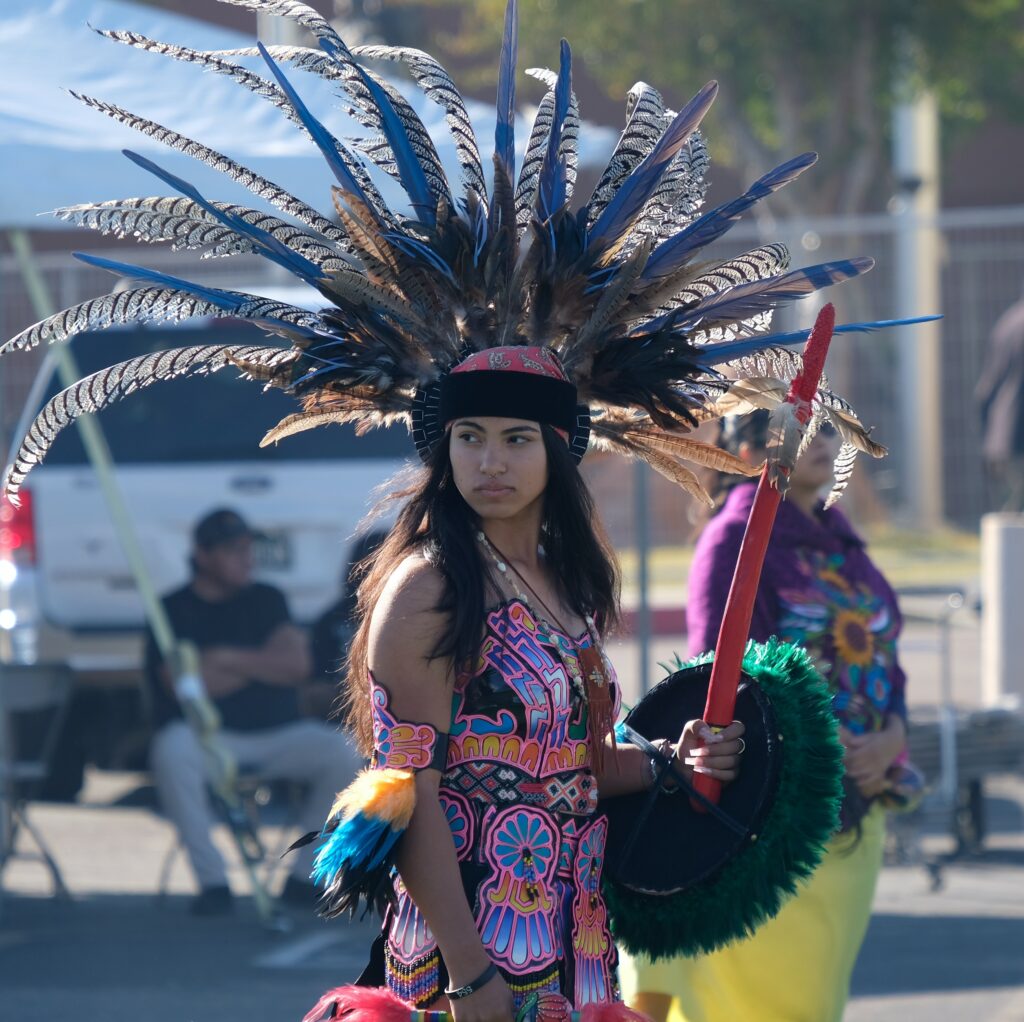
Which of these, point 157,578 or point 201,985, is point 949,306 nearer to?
point 157,578

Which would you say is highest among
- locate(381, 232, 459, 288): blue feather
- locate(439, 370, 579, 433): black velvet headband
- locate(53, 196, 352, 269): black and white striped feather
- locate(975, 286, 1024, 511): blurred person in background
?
locate(975, 286, 1024, 511): blurred person in background

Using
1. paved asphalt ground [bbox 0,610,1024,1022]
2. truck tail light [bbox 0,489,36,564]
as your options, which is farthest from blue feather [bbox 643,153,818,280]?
truck tail light [bbox 0,489,36,564]

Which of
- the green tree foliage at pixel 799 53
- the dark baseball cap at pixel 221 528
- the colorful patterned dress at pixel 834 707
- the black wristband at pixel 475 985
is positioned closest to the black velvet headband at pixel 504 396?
the black wristband at pixel 475 985

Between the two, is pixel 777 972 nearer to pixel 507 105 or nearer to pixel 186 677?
pixel 507 105

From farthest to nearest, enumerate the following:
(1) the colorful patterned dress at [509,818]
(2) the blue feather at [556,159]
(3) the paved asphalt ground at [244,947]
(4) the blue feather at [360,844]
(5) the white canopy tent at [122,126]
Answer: (5) the white canopy tent at [122,126], (3) the paved asphalt ground at [244,947], (2) the blue feather at [556,159], (1) the colorful patterned dress at [509,818], (4) the blue feather at [360,844]

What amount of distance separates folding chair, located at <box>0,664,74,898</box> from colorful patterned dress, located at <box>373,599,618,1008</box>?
13.5 ft

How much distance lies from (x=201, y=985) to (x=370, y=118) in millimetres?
3540

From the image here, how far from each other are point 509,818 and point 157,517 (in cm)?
557

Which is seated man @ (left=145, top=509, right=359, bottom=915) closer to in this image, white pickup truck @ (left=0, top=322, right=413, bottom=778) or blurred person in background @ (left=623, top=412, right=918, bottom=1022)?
white pickup truck @ (left=0, top=322, right=413, bottom=778)

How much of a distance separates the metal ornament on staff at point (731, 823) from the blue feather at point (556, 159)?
2.49 feet

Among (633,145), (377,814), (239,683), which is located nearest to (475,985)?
(377,814)

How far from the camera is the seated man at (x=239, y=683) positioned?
275 inches

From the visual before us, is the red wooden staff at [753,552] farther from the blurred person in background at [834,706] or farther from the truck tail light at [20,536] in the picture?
the truck tail light at [20,536]

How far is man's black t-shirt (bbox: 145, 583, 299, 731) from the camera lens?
23.7ft
